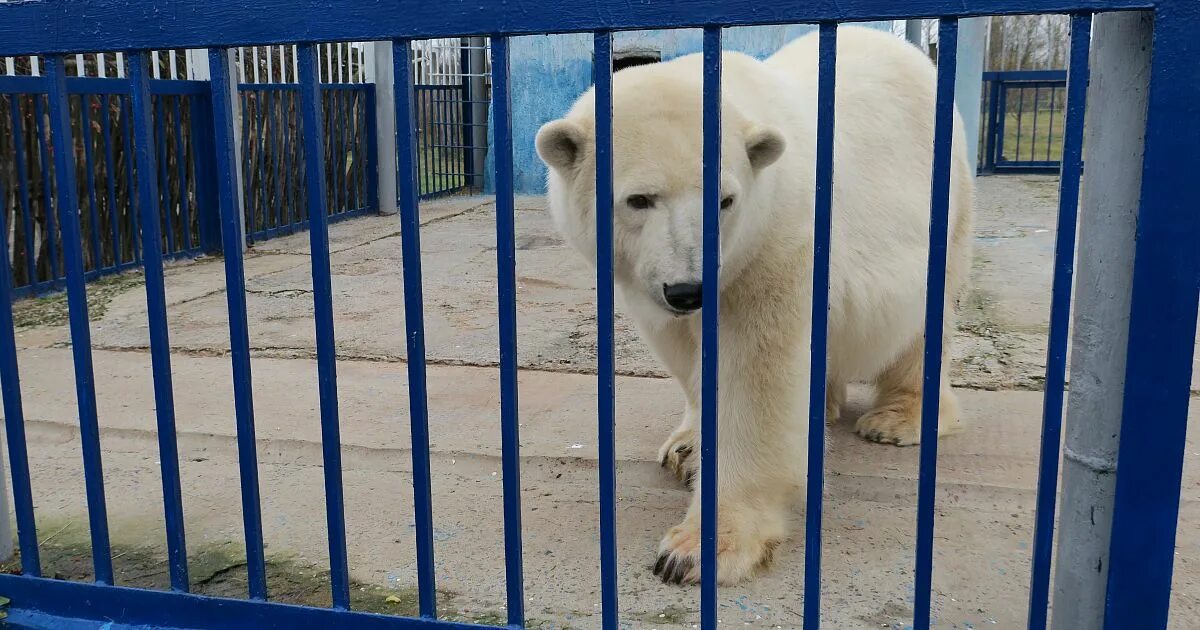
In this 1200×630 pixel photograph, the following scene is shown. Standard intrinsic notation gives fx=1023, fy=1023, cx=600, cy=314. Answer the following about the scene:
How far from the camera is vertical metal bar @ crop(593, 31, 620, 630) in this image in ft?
4.97

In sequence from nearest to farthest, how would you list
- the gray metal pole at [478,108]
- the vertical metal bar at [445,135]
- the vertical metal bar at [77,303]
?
the vertical metal bar at [77,303] → the vertical metal bar at [445,135] → the gray metal pole at [478,108]

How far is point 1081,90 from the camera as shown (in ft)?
4.36

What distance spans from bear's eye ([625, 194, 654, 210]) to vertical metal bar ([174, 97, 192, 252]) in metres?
5.32

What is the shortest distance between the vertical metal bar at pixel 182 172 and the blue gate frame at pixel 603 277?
5177 millimetres

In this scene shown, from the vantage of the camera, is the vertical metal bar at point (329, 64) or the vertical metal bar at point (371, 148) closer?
the vertical metal bar at point (329, 64)

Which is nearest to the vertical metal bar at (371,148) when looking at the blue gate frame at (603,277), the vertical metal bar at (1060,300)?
the blue gate frame at (603,277)

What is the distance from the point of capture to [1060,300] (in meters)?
1.41

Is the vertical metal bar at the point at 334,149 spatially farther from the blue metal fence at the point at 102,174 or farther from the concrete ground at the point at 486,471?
the concrete ground at the point at 486,471

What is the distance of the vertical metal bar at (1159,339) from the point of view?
1309 mm

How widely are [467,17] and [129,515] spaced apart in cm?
185

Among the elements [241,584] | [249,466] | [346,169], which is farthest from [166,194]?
[249,466]

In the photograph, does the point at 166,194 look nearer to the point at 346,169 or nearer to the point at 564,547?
the point at 346,169

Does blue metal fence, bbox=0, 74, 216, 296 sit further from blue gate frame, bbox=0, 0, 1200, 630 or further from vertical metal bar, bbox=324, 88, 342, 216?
blue gate frame, bbox=0, 0, 1200, 630

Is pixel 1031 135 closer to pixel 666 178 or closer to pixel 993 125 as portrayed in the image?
pixel 993 125
